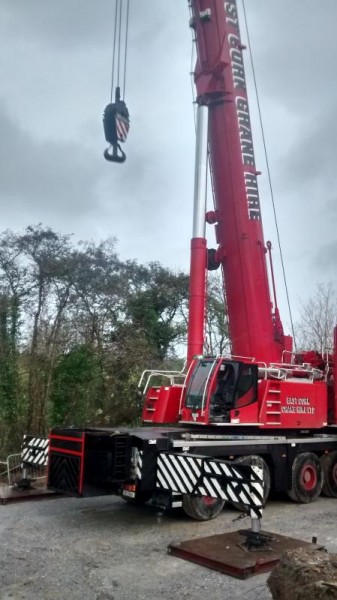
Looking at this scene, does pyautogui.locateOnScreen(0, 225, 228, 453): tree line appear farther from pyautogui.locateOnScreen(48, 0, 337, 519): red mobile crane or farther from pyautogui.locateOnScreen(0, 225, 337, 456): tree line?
pyautogui.locateOnScreen(48, 0, 337, 519): red mobile crane

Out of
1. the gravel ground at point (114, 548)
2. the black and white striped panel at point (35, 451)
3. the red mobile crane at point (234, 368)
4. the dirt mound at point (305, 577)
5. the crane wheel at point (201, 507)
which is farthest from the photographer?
the black and white striped panel at point (35, 451)

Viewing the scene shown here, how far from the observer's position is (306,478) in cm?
1162

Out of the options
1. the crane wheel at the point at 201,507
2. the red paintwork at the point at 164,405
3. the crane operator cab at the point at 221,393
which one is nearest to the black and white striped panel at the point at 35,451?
the red paintwork at the point at 164,405

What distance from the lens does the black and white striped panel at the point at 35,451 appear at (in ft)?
33.7

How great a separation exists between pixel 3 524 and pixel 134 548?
2.28 metres

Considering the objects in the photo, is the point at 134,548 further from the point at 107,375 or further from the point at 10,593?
the point at 107,375

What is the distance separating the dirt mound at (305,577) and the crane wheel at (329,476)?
23.7 feet

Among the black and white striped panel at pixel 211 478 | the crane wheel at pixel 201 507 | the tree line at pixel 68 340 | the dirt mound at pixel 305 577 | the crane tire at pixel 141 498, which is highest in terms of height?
the tree line at pixel 68 340

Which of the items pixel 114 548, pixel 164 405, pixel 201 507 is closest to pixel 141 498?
pixel 201 507

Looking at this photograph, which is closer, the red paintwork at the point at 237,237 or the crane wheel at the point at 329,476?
the red paintwork at the point at 237,237

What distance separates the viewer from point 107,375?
16391 millimetres

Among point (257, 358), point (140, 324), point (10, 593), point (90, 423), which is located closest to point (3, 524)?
point (10, 593)

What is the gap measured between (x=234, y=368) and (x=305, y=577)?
18.5ft

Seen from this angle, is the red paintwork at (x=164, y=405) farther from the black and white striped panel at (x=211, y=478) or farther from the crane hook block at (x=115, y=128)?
the crane hook block at (x=115, y=128)
